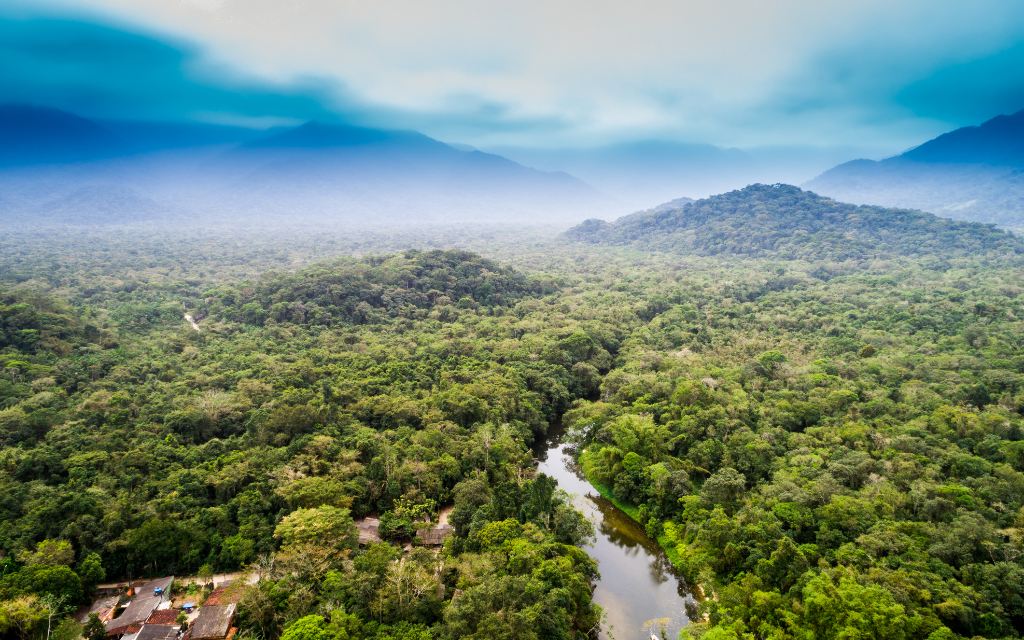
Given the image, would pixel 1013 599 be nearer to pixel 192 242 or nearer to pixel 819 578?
pixel 819 578

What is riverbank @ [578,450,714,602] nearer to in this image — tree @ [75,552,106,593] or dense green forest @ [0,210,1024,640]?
dense green forest @ [0,210,1024,640]

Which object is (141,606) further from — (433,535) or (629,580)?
(629,580)

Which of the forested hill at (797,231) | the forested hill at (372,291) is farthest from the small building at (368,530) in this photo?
the forested hill at (797,231)

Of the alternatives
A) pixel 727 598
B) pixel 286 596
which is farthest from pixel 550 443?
pixel 286 596

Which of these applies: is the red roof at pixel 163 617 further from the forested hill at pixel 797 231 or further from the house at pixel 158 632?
the forested hill at pixel 797 231

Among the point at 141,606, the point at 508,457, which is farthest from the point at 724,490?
the point at 141,606
